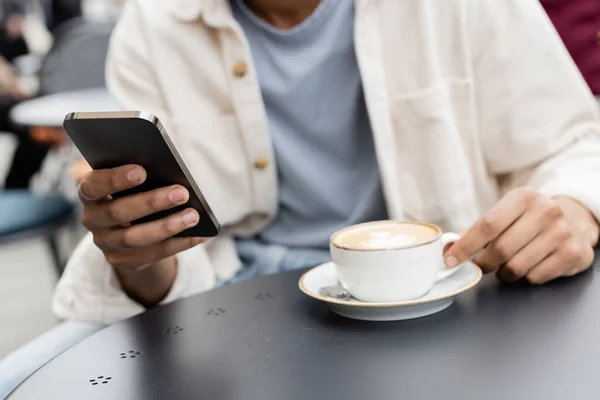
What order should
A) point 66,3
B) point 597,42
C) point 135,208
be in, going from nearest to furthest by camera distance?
point 135,208
point 597,42
point 66,3

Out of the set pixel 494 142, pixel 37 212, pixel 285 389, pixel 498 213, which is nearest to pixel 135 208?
pixel 285 389

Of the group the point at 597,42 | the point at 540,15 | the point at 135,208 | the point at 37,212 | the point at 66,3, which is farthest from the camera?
the point at 66,3

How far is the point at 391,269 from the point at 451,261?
10cm

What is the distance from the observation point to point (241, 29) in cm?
123

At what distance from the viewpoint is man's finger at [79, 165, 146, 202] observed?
0.78 meters

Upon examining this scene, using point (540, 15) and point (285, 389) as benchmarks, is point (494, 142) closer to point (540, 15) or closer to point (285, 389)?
point (540, 15)

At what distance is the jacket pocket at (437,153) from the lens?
1191mm

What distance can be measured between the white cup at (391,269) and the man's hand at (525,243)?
0.06 meters

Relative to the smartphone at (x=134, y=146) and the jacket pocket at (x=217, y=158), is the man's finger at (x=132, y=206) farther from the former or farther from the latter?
the jacket pocket at (x=217, y=158)

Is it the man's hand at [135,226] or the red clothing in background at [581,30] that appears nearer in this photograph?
the man's hand at [135,226]

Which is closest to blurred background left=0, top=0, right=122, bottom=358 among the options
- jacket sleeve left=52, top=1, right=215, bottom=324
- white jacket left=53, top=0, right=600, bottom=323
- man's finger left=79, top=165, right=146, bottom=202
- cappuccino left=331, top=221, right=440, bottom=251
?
white jacket left=53, top=0, right=600, bottom=323

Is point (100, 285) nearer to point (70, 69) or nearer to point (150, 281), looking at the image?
point (150, 281)

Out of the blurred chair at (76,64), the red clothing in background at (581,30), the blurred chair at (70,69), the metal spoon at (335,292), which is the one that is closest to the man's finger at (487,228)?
the metal spoon at (335,292)

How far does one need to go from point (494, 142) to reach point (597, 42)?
42 centimetres
